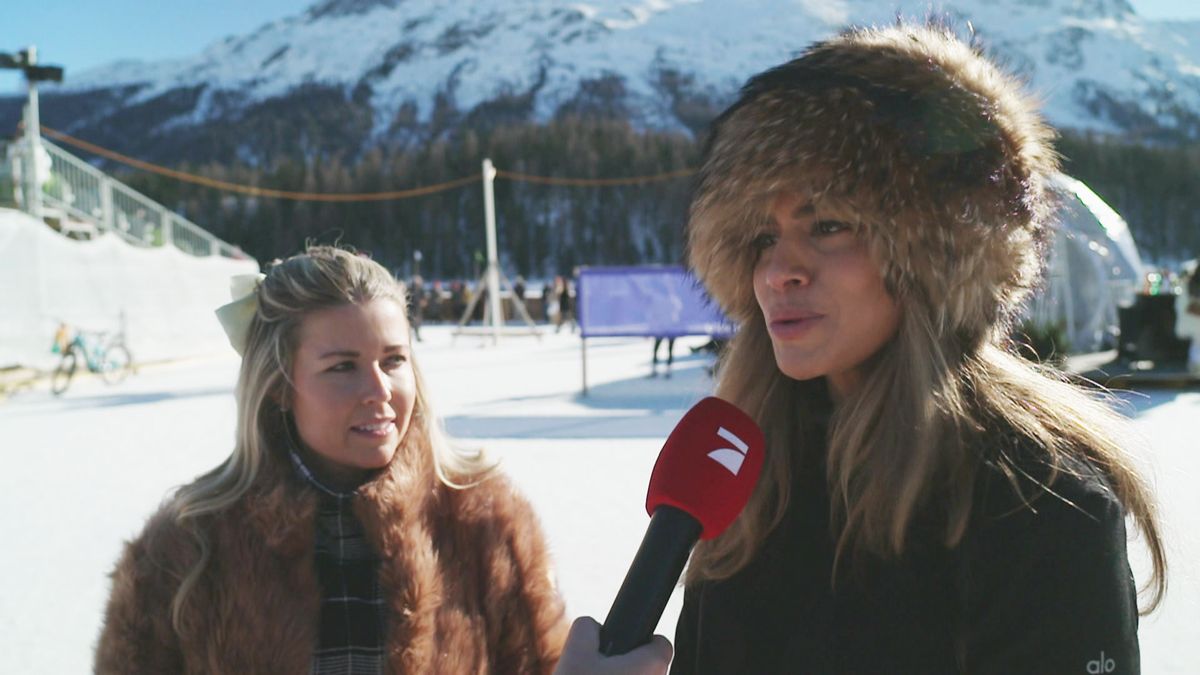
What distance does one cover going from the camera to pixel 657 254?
227 feet

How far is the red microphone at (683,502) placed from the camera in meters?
0.79

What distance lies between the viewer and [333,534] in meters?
1.60

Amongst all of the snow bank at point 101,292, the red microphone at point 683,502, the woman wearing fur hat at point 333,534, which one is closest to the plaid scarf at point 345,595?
the woman wearing fur hat at point 333,534

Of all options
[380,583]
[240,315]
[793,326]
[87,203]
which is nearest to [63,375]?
[87,203]

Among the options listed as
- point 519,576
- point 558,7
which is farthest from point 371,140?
point 519,576

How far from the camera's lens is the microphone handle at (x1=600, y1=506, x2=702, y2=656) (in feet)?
2.56

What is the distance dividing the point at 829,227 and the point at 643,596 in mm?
590

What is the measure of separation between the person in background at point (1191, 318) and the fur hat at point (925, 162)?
959 centimetres

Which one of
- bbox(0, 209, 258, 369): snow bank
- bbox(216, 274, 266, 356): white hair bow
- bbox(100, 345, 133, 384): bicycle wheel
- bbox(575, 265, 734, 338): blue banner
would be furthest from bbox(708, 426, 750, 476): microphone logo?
bbox(100, 345, 133, 384): bicycle wheel

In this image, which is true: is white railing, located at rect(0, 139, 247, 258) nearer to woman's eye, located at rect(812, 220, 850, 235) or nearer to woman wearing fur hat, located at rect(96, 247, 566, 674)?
woman wearing fur hat, located at rect(96, 247, 566, 674)

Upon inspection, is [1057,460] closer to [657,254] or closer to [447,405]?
[447,405]

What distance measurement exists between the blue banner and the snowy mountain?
304 ft

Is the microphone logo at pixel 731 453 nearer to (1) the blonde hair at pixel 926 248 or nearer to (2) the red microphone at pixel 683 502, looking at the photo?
(2) the red microphone at pixel 683 502

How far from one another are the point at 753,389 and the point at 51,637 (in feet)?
9.97
